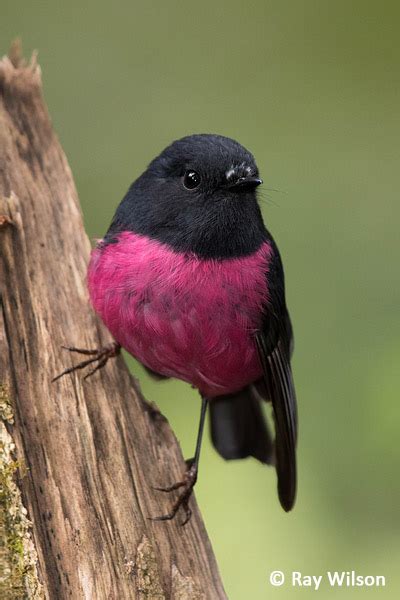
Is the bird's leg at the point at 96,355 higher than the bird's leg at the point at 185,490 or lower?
higher

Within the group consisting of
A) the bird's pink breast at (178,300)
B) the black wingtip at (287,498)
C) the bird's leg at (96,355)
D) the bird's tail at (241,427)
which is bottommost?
the black wingtip at (287,498)

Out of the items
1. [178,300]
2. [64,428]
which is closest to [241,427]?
[178,300]

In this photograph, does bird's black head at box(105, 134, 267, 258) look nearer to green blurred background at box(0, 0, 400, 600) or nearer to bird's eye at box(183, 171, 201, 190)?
bird's eye at box(183, 171, 201, 190)

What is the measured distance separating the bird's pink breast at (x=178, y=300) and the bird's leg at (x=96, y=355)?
155 millimetres

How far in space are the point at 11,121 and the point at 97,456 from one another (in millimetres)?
1754

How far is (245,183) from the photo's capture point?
3891 millimetres


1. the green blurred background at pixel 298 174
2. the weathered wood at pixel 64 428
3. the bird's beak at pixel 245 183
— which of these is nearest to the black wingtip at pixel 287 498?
the weathered wood at pixel 64 428

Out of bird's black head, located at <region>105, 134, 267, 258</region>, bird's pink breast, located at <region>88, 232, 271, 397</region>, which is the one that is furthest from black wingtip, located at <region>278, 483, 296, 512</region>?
bird's black head, located at <region>105, 134, 267, 258</region>

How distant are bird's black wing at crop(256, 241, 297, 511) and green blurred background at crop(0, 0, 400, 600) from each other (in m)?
0.97

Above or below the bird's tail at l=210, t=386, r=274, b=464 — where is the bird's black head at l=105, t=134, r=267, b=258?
above

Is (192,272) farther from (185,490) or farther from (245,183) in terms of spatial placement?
(185,490)

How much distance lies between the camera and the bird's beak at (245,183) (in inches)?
153

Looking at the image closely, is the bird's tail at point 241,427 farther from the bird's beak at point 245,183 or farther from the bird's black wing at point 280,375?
the bird's beak at point 245,183

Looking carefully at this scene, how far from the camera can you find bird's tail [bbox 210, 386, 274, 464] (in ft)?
16.1
